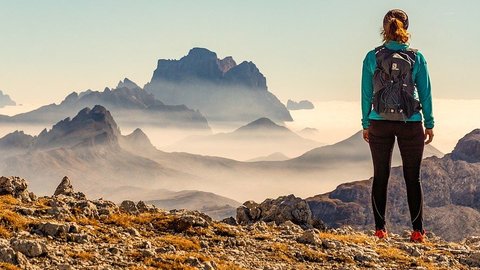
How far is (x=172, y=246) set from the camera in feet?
58.0

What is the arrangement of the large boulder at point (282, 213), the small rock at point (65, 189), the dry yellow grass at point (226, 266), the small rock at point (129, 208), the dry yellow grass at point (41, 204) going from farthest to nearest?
1. the small rock at point (65, 189)
2. the large boulder at point (282, 213)
3. the small rock at point (129, 208)
4. the dry yellow grass at point (41, 204)
5. the dry yellow grass at point (226, 266)

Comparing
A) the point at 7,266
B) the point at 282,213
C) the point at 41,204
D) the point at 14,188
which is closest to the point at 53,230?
the point at 7,266

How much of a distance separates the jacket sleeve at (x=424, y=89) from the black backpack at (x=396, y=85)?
20 centimetres

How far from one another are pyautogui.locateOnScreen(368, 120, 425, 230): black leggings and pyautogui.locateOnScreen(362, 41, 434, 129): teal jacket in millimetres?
229

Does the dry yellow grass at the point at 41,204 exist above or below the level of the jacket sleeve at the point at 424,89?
below

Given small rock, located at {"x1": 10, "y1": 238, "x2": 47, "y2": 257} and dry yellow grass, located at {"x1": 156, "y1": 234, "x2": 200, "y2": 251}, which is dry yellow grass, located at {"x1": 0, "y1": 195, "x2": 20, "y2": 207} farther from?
small rock, located at {"x1": 10, "y1": 238, "x2": 47, "y2": 257}

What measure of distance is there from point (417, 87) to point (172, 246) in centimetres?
A: 808

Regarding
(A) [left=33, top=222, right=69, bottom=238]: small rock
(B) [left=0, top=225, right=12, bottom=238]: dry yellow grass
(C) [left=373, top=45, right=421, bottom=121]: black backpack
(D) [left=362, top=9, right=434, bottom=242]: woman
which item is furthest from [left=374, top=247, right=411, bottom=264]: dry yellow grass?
(B) [left=0, top=225, right=12, bottom=238]: dry yellow grass

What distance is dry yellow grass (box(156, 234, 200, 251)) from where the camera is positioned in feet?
59.5

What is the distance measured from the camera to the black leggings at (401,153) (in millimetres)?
18578

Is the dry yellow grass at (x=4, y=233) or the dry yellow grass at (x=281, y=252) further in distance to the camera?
the dry yellow grass at (x=281, y=252)

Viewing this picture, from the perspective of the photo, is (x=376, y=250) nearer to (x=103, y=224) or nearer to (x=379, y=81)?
(x=379, y=81)

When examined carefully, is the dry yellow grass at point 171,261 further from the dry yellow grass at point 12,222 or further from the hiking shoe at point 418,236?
the hiking shoe at point 418,236

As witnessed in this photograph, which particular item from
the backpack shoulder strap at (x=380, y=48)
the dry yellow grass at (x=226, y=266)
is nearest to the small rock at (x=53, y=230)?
the dry yellow grass at (x=226, y=266)
